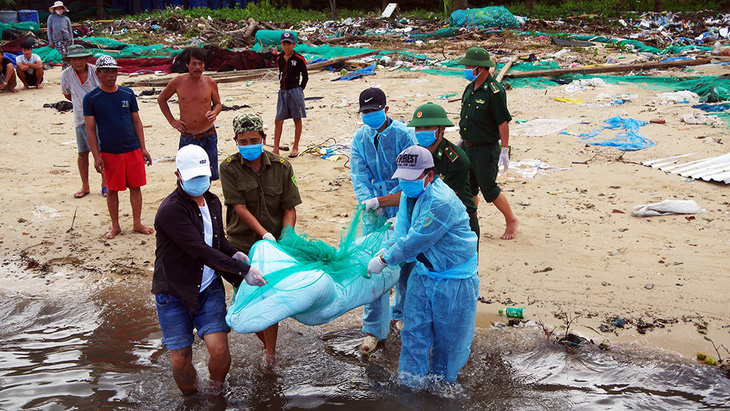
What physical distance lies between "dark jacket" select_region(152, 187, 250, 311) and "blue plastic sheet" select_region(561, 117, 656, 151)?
6.66 m

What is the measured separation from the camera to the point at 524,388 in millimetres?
4219

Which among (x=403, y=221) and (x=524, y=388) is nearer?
(x=403, y=221)

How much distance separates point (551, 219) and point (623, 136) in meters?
3.21

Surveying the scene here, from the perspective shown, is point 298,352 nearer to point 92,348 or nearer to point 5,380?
point 92,348

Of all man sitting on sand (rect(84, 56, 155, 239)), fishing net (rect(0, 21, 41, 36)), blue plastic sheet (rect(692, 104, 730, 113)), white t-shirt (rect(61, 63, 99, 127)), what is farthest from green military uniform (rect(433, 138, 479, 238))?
fishing net (rect(0, 21, 41, 36))

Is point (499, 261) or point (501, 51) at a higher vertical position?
point (501, 51)

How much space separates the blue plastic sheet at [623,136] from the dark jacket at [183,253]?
6.66 meters

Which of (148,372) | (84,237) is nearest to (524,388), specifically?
(148,372)

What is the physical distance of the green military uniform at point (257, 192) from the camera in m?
4.17

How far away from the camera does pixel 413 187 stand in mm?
3574

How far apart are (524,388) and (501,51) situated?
43.3 ft

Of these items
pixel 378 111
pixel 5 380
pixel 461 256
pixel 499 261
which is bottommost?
pixel 5 380

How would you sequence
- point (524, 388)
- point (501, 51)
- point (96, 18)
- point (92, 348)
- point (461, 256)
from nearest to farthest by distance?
1. point (461, 256)
2. point (524, 388)
3. point (92, 348)
4. point (501, 51)
5. point (96, 18)

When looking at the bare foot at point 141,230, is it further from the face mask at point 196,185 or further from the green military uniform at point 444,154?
the green military uniform at point 444,154
